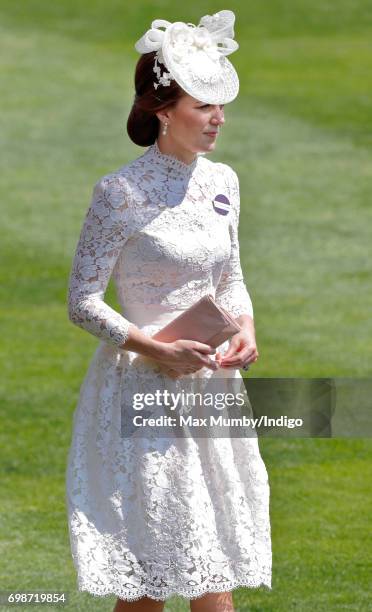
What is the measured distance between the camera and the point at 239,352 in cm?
483

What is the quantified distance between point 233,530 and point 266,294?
25.1 feet

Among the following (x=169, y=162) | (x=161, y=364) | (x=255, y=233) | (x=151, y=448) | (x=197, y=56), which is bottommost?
(x=151, y=448)

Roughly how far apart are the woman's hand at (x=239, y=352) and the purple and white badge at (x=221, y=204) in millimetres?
395

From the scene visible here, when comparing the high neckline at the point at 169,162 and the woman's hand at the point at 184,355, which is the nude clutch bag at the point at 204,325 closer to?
the woman's hand at the point at 184,355

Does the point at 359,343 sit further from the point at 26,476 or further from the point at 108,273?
the point at 108,273

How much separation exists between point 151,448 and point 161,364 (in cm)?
27

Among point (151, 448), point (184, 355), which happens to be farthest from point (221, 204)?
point (151, 448)

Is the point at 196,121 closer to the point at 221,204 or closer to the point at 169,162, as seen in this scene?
the point at 169,162

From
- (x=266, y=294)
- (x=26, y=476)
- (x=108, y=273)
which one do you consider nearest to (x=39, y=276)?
(x=266, y=294)

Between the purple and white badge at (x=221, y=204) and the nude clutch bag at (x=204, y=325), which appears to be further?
the purple and white badge at (x=221, y=204)

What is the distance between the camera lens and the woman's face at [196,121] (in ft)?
15.4

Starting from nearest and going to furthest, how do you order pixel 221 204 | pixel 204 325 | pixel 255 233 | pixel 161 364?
pixel 204 325
pixel 161 364
pixel 221 204
pixel 255 233

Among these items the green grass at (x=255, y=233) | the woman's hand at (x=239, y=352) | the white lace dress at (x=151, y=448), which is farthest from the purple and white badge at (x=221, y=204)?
the green grass at (x=255, y=233)

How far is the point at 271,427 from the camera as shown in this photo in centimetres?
561
